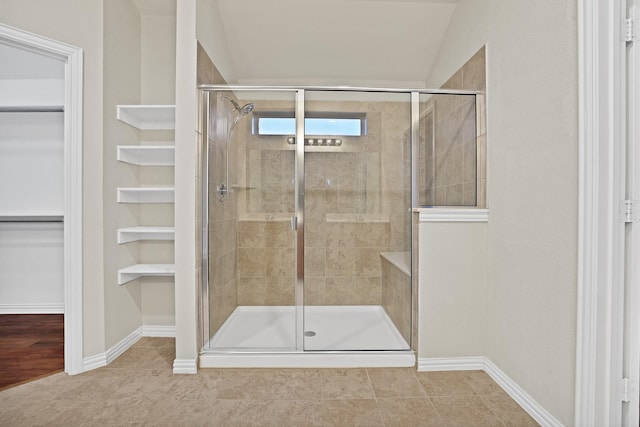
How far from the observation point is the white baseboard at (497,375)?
1695 millimetres

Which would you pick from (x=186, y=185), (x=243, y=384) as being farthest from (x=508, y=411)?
(x=186, y=185)

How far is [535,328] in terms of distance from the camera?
1.76 m

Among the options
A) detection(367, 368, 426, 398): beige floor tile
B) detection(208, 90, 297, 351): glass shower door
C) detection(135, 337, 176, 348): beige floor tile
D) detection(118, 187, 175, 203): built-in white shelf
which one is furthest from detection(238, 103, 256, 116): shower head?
detection(367, 368, 426, 398): beige floor tile

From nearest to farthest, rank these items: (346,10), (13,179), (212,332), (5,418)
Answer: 1. (5,418)
2. (212,332)
3. (346,10)
4. (13,179)

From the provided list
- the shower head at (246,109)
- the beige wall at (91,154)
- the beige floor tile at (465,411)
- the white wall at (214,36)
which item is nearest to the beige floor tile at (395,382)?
the beige floor tile at (465,411)

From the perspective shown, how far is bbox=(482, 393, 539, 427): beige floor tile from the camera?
1703mm

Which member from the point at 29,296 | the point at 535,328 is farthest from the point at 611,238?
the point at 29,296

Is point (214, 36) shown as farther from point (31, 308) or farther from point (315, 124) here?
point (31, 308)

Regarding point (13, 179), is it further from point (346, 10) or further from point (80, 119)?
point (346, 10)

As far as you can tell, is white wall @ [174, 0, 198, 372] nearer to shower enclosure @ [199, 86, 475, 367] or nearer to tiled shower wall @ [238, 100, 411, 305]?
shower enclosure @ [199, 86, 475, 367]

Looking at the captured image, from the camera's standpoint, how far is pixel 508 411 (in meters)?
1.80

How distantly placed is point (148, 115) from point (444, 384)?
290 cm

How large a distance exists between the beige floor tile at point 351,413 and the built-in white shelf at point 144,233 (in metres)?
1.55

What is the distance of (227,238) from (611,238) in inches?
87.9
